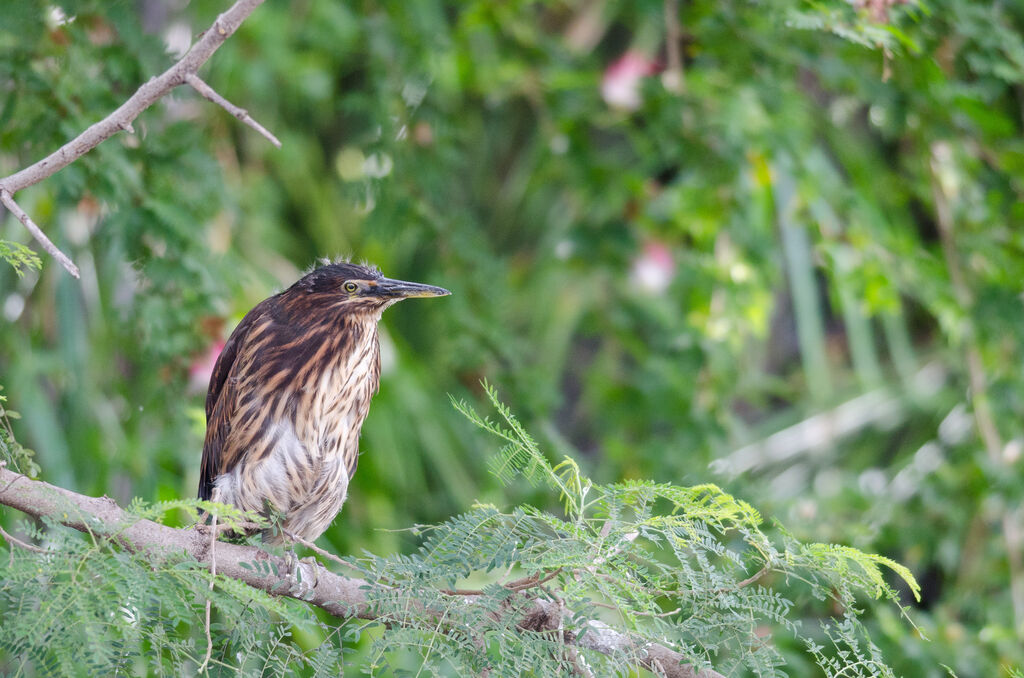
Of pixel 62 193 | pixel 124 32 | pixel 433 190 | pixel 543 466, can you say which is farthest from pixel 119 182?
pixel 543 466

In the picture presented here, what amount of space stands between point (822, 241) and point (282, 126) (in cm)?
232

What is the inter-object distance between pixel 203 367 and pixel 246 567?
132cm

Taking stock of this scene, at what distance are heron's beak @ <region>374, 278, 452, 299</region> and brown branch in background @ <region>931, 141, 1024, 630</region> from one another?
1.75m

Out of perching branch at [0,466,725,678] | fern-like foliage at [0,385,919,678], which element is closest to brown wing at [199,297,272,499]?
perching branch at [0,466,725,678]

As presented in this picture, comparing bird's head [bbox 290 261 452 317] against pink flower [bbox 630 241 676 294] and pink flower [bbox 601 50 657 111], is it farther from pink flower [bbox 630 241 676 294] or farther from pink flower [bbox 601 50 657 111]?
pink flower [bbox 630 241 676 294]

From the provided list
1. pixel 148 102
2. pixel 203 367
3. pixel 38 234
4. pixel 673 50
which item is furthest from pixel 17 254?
pixel 673 50

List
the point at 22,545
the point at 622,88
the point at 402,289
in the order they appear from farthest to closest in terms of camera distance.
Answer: the point at 622,88 < the point at 402,289 < the point at 22,545

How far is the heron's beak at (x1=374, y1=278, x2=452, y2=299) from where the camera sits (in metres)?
1.90

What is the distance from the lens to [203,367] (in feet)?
8.66

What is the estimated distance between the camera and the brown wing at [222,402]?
79.8 inches

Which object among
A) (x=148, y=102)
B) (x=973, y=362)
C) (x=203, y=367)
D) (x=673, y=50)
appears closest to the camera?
(x=148, y=102)

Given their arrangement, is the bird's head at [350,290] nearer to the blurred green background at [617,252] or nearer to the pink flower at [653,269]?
the blurred green background at [617,252]

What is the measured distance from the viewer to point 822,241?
9.57ft

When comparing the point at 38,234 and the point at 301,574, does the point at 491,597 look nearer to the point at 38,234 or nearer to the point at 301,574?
the point at 301,574
